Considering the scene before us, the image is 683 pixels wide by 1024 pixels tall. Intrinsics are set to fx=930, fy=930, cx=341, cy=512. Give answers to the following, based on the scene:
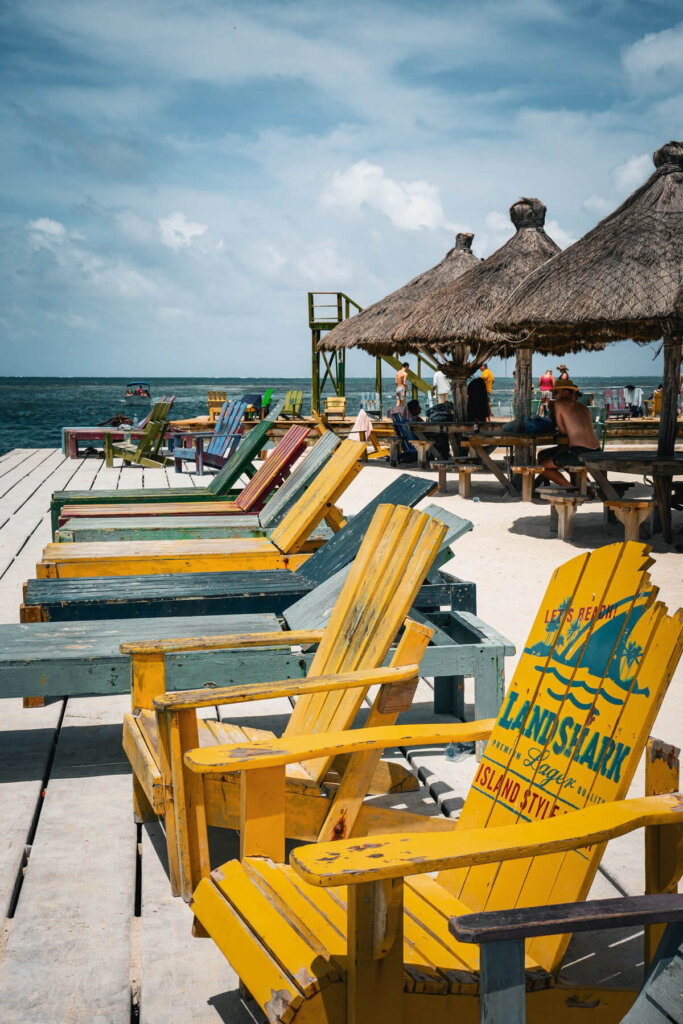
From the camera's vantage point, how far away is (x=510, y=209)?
14078 mm

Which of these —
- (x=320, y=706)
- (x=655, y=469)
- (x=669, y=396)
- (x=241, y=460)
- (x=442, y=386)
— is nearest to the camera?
(x=320, y=706)

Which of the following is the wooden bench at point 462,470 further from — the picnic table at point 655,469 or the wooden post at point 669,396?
the picnic table at point 655,469

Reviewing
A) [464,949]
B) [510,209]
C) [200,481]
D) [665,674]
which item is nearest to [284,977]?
[464,949]

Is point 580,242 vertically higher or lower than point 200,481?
higher

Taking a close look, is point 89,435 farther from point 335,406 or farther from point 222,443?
point 335,406

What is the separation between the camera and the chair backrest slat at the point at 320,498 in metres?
4.87

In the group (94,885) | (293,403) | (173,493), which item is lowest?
(94,885)

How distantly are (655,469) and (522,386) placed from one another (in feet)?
16.1

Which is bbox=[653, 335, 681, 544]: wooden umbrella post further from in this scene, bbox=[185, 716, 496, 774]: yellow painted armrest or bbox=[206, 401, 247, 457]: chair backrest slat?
bbox=[206, 401, 247, 457]: chair backrest slat

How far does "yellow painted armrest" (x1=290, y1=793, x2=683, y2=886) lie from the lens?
1.39 metres

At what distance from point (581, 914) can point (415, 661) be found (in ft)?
3.72

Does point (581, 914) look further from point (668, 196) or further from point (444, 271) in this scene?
point (444, 271)

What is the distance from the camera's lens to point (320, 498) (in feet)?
16.2

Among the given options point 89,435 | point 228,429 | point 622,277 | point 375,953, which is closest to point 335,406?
point 89,435
